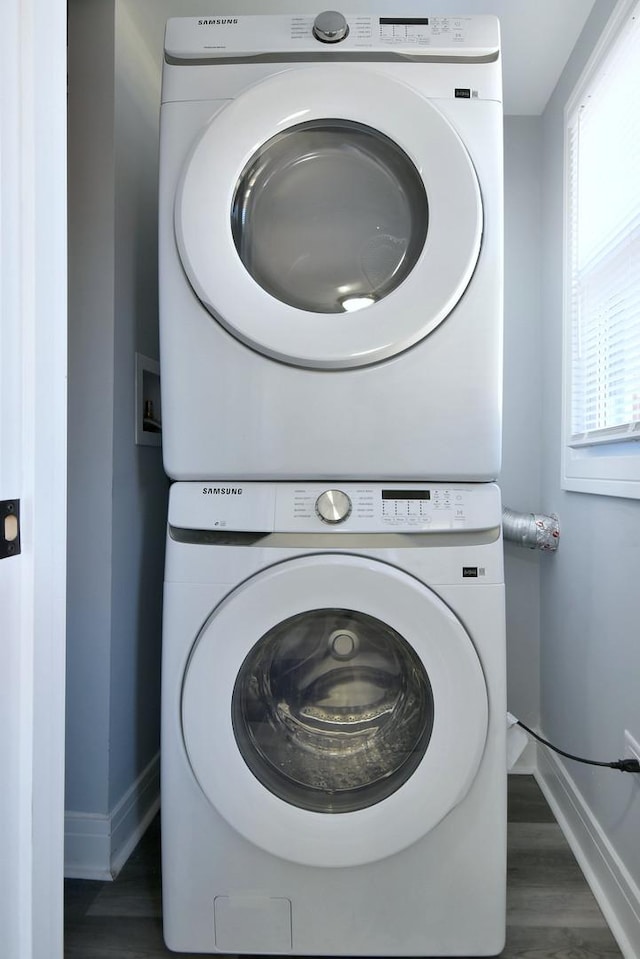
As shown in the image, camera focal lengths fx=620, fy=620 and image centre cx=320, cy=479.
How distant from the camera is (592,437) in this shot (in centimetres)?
142

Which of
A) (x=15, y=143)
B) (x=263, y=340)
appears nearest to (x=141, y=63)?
(x=263, y=340)

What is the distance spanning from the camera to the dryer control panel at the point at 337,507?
1.10 metres

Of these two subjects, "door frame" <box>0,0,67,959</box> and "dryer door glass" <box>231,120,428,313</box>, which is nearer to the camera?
"door frame" <box>0,0,67,959</box>

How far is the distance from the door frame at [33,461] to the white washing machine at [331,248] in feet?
1.21

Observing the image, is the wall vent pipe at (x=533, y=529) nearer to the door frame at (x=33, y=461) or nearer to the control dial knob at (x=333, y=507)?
the control dial knob at (x=333, y=507)

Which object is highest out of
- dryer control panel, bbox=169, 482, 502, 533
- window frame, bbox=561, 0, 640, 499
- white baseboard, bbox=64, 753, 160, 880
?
window frame, bbox=561, 0, 640, 499

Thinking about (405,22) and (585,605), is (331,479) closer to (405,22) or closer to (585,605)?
(585,605)

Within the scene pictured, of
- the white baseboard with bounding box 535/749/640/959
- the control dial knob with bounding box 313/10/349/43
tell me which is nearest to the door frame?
the control dial knob with bounding box 313/10/349/43

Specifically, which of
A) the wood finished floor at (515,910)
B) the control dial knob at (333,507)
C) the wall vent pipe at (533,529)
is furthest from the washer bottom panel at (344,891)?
the wall vent pipe at (533,529)

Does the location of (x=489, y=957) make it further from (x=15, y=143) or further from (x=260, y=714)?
(x=15, y=143)

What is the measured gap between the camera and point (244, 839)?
1.09 meters

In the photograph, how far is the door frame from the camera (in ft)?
2.20

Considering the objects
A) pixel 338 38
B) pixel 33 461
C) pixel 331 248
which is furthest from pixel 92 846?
pixel 338 38

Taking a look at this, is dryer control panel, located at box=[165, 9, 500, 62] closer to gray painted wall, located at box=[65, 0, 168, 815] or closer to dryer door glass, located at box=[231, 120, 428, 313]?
dryer door glass, located at box=[231, 120, 428, 313]
